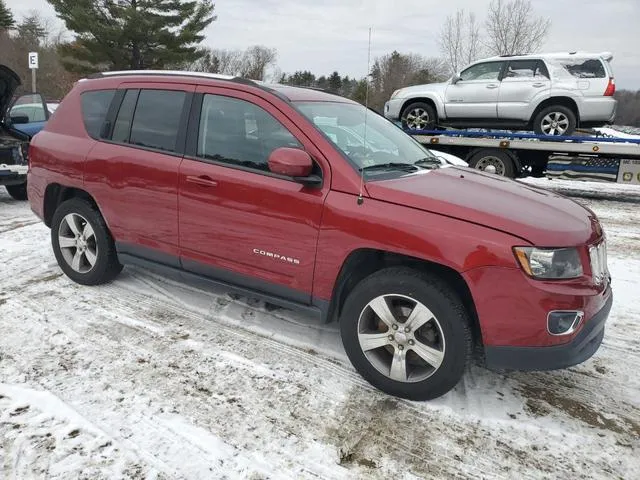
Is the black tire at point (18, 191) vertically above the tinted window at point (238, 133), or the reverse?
the tinted window at point (238, 133)

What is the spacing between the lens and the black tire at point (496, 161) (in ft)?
33.3

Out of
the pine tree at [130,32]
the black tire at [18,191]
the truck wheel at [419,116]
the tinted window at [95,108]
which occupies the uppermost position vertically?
the pine tree at [130,32]

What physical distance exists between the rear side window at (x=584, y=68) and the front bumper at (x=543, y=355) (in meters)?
8.29

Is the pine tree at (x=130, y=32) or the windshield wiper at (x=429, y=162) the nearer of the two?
the windshield wiper at (x=429, y=162)

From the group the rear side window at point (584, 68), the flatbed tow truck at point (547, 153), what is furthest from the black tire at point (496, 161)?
the rear side window at point (584, 68)

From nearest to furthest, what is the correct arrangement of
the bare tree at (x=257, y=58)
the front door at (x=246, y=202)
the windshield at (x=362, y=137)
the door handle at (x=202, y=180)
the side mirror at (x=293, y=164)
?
the side mirror at (x=293, y=164) → the front door at (x=246, y=202) → the windshield at (x=362, y=137) → the door handle at (x=202, y=180) → the bare tree at (x=257, y=58)

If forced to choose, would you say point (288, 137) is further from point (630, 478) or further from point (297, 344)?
point (630, 478)

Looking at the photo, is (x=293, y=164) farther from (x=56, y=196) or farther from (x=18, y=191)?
(x=18, y=191)

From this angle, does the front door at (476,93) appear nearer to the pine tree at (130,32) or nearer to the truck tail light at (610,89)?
Result: the truck tail light at (610,89)

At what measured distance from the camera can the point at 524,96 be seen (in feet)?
32.0

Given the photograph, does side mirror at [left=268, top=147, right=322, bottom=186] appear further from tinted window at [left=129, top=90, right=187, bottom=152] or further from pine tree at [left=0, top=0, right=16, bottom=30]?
pine tree at [left=0, top=0, right=16, bottom=30]

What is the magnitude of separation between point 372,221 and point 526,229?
0.81m

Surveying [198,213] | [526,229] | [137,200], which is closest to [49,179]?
[137,200]

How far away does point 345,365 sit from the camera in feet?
10.4
